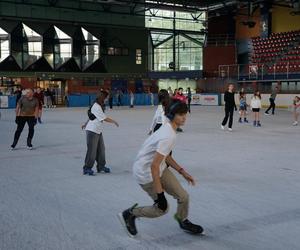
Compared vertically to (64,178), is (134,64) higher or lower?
higher

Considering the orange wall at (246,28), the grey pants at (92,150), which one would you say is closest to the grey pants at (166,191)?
the grey pants at (92,150)

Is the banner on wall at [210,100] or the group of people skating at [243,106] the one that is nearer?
the group of people skating at [243,106]

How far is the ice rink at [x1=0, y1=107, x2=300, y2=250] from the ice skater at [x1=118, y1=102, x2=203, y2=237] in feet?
0.70

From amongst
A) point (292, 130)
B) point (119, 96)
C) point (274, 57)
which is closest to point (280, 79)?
point (274, 57)

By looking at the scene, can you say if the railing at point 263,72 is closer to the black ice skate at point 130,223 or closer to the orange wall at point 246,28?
the orange wall at point 246,28

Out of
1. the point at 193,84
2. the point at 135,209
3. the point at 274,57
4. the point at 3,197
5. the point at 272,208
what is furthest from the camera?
the point at 193,84

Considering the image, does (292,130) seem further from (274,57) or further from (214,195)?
(274,57)

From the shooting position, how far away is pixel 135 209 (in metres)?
5.07

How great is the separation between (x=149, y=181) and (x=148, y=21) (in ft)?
151

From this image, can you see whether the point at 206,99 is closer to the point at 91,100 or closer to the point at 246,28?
the point at 246,28

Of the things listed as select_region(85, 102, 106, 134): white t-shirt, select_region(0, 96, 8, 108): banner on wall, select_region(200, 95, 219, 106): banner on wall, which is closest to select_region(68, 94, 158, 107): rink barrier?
select_region(200, 95, 219, 106): banner on wall

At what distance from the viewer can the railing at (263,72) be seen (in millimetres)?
34531

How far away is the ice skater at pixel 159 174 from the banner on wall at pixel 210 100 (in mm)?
36010

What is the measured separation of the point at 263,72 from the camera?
36625 millimetres
